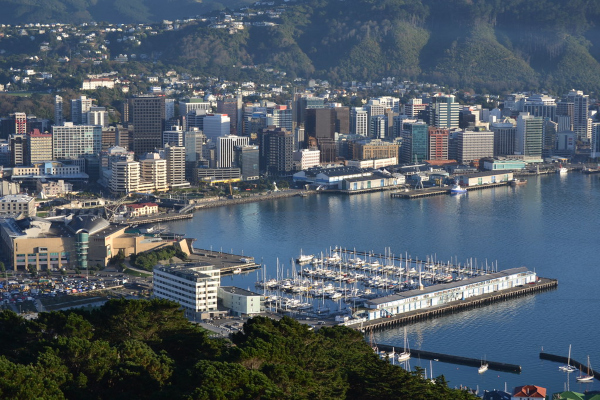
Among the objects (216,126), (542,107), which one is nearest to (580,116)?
(542,107)

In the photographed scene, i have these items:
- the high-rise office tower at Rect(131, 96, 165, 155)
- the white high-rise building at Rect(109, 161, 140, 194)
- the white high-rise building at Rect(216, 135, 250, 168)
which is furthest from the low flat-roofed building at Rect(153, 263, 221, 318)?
the high-rise office tower at Rect(131, 96, 165, 155)

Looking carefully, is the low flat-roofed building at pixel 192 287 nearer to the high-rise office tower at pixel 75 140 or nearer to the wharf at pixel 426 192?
the wharf at pixel 426 192

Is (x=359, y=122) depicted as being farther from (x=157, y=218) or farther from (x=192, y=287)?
(x=192, y=287)

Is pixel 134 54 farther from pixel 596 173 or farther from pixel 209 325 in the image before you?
pixel 209 325

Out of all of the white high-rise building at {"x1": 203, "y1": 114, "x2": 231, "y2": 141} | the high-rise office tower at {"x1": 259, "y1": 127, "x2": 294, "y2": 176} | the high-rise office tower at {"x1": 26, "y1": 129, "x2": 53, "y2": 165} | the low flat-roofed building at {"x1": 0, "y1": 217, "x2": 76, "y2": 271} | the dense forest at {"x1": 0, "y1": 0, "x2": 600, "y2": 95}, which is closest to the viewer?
the low flat-roofed building at {"x1": 0, "y1": 217, "x2": 76, "y2": 271}

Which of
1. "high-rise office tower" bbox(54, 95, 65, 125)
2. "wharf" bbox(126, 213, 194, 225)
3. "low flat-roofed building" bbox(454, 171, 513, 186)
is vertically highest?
"high-rise office tower" bbox(54, 95, 65, 125)

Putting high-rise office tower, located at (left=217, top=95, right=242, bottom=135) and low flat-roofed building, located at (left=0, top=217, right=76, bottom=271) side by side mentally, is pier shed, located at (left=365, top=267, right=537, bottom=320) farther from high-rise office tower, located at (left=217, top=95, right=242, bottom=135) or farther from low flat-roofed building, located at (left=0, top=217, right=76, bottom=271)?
high-rise office tower, located at (left=217, top=95, right=242, bottom=135)

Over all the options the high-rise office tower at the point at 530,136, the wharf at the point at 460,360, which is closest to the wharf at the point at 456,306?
the wharf at the point at 460,360
